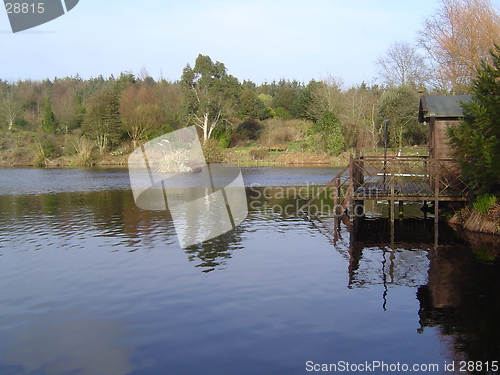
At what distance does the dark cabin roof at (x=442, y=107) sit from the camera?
1909 cm

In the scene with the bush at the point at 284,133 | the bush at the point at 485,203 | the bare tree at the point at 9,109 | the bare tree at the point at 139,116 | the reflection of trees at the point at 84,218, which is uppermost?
the bare tree at the point at 9,109

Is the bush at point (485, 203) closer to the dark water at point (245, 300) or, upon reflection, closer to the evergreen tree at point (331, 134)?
the dark water at point (245, 300)

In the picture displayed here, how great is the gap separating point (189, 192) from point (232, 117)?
116 feet

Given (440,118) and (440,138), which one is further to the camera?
(440,118)

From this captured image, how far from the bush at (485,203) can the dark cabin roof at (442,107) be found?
448 centimetres

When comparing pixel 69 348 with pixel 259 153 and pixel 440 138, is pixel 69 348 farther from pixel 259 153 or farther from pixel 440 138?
pixel 259 153

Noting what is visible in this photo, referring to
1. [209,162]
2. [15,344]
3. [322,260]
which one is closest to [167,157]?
[209,162]

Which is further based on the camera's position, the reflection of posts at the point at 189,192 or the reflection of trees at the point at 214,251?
the reflection of posts at the point at 189,192

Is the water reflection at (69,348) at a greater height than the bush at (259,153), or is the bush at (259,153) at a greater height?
the bush at (259,153)

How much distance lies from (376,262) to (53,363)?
864 cm

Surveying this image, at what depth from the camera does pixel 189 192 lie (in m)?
29.7

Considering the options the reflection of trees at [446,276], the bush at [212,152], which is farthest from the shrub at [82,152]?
the reflection of trees at [446,276]

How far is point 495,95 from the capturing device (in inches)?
584

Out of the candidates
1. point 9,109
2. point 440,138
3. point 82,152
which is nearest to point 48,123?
point 9,109
